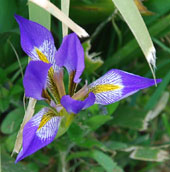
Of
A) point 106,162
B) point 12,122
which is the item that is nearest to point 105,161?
point 106,162

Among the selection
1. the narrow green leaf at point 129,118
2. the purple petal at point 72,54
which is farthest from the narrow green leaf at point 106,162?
the purple petal at point 72,54

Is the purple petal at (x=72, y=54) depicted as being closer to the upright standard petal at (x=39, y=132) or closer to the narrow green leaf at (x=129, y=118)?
the upright standard petal at (x=39, y=132)

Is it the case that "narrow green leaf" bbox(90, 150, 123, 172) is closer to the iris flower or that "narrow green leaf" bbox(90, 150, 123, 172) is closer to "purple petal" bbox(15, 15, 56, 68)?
the iris flower

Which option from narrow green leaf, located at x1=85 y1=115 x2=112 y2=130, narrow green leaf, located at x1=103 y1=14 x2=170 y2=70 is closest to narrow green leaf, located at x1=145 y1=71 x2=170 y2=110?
narrow green leaf, located at x1=103 y1=14 x2=170 y2=70

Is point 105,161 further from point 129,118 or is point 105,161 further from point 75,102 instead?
point 75,102

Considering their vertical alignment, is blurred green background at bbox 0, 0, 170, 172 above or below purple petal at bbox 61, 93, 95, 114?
below

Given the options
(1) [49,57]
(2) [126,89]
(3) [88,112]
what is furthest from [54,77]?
(3) [88,112]
